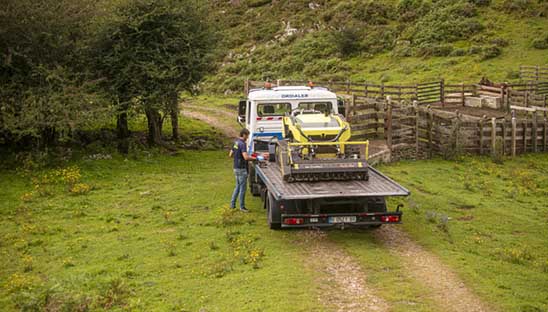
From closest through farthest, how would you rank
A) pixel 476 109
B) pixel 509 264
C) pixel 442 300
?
pixel 442 300 < pixel 509 264 < pixel 476 109

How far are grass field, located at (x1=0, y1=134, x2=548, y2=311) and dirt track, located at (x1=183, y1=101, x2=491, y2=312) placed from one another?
0.19m

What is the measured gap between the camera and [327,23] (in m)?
59.1

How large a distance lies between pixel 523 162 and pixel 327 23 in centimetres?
3607

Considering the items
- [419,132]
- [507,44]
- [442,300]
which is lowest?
[442,300]

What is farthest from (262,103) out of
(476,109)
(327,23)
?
(327,23)

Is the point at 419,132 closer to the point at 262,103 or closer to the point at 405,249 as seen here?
the point at 262,103

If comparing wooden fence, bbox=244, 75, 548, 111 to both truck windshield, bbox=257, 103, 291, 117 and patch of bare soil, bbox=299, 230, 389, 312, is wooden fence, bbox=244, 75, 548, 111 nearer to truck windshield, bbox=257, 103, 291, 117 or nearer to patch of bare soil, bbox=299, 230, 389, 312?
truck windshield, bbox=257, 103, 291, 117

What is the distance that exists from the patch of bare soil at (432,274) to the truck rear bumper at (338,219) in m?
0.68

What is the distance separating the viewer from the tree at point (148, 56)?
2425 centimetres

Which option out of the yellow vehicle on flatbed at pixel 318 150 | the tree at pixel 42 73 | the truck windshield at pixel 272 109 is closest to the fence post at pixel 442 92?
the truck windshield at pixel 272 109

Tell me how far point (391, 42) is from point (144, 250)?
40.3 meters

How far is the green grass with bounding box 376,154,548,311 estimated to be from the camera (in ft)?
39.5

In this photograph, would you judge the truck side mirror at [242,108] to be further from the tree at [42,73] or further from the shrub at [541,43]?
the shrub at [541,43]

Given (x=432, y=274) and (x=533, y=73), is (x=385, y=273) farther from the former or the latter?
(x=533, y=73)
